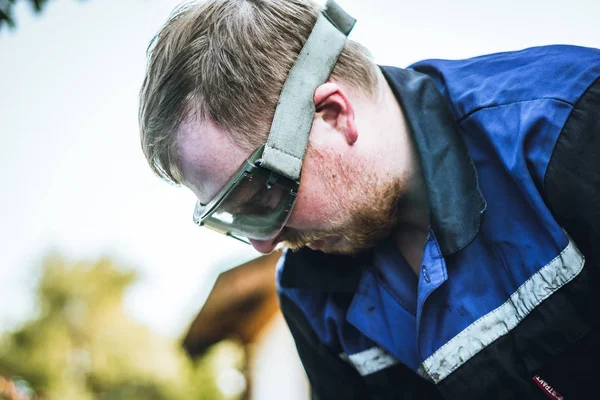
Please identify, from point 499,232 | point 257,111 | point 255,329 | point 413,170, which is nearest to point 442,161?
point 413,170

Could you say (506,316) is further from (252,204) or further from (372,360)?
(252,204)

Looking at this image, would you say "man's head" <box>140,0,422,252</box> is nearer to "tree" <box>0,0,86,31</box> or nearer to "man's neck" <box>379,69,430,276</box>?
"man's neck" <box>379,69,430,276</box>

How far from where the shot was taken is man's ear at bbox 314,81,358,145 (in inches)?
61.4

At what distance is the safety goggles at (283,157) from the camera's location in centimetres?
155

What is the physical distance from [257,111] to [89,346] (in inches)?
676

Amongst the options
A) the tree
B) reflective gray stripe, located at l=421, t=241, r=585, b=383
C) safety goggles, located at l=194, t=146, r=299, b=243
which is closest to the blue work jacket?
reflective gray stripe, located at l=421, t=241, r=585, b=383

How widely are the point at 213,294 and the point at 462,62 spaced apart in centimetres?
587

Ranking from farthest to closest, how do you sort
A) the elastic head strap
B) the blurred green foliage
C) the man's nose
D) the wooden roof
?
the blurred green foliage → the wooden roof → the man's nose → the elastic head strap

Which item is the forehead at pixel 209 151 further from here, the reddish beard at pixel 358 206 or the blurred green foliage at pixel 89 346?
the blurred green foliage at pixel 89 346

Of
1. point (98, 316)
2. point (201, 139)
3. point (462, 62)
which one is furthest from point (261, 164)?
point (98, 316)

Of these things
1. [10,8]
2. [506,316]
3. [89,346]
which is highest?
[10,8]

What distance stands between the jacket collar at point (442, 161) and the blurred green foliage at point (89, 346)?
10509 millimetres

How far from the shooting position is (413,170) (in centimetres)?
169

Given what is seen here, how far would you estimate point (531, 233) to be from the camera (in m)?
1.46
